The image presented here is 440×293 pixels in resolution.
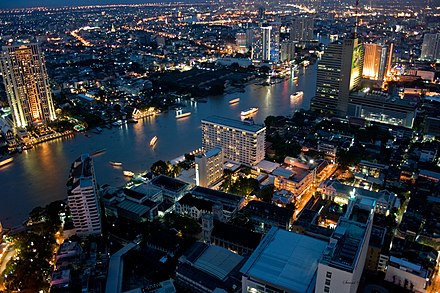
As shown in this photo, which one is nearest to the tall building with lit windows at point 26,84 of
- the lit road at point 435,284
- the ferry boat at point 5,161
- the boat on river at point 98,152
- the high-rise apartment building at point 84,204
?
the ferry boat at point 5,161

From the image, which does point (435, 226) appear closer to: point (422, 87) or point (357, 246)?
point (357, 246)

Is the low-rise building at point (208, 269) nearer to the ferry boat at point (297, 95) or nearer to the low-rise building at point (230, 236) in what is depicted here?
the low-rise building at point (230, 236)

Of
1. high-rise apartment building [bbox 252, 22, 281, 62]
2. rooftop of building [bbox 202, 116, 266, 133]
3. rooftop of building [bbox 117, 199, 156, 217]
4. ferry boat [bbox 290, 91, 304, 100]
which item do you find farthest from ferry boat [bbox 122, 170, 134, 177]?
high-rise apartment building [bbox 252, 22, 281, 62]

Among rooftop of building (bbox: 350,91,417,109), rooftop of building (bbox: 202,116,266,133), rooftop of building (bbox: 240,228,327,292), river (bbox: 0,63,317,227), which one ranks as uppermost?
rooftop of building (bbox: 202,116,266,133)

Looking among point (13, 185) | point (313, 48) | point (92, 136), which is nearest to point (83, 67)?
point (92, 136)

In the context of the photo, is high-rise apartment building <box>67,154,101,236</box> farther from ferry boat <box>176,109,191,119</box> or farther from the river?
ferry boat <box>176,109,191,119</box>

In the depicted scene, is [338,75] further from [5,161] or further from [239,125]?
[5,161]
